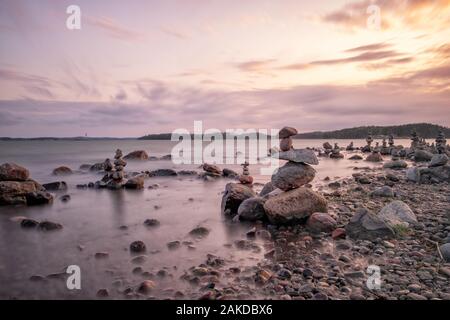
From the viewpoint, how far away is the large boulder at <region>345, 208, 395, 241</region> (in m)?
9.47

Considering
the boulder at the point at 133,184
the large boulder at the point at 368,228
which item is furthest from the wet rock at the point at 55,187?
the large boulder at the point at 368,228

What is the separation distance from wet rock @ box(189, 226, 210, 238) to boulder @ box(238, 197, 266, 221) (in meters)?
1.89

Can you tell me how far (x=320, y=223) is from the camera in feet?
35.2

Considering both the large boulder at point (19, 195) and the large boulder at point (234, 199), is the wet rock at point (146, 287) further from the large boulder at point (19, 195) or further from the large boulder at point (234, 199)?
the large boulder at point (19, 195)

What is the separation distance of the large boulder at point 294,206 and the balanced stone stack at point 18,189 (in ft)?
43.0

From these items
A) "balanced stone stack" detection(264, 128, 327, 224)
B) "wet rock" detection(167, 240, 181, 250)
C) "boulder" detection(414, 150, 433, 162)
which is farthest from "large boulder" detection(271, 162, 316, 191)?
"boulder" detection(414, 150, 433, 162)

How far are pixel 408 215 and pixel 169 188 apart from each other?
16.9 meters

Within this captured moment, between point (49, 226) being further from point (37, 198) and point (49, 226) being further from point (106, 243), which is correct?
point (37, 198)

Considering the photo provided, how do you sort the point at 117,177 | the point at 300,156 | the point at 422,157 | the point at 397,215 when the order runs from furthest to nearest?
the point at 422,157
the point at 117,177
the point at 300,156
the point at 397,215

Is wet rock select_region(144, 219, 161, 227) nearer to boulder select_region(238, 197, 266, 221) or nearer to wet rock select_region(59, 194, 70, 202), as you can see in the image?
boulder select_region(238, 197, 266, 221)

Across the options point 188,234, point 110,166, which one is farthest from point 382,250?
point 110,166

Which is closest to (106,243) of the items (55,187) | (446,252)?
(446,252)

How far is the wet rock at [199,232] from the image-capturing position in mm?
11148

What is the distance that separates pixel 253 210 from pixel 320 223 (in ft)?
9.43
